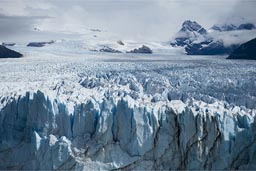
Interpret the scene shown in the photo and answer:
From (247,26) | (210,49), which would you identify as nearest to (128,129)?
(210,49)

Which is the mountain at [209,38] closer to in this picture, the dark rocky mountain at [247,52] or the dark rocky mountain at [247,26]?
the dark rocky mountain at [247,26]

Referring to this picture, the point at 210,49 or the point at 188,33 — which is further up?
the point at 188,33

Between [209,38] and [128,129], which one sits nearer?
[128,129]

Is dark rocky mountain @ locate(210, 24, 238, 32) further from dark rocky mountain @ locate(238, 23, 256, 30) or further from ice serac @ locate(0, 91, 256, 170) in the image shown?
ice serac @ locate(0, 91, 256, 170)

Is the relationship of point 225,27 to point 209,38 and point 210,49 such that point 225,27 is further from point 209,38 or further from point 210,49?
point 210,49

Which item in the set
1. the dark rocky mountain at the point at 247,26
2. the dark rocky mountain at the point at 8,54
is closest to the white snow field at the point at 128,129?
the dark rocky mountain at the point at 8,54

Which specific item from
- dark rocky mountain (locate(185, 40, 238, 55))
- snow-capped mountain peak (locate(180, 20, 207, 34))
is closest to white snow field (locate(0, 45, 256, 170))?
dark rocky mountain (locate(185, 40, 238, 55))

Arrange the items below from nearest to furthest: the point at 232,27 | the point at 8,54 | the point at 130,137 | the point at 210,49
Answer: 1. the point at 130,137
2. the point at 8,54
3. the point at 210,49
4. the point at 232,27

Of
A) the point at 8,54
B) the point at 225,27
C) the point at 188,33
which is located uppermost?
the point at 225,27
